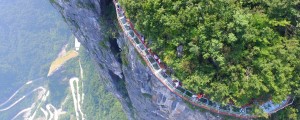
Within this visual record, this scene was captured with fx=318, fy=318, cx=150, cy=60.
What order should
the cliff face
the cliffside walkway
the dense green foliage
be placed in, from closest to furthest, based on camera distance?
the dense green foliage < the cliffside walkway < the cliff face

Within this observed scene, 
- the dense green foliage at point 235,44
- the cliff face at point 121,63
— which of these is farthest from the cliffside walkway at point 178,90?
the dense green foliage at point 235,44

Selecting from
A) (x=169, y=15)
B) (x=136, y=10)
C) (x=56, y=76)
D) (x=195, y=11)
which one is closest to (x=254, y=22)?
(x=195, y=11)

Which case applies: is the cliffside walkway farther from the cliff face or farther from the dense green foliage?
the dense green foliage

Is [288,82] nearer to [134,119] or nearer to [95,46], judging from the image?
[95,46]

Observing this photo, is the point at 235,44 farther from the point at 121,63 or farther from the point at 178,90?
the point at 121,63

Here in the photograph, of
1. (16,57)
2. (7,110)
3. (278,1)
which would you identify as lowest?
(7,110)

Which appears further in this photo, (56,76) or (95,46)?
(56,76)

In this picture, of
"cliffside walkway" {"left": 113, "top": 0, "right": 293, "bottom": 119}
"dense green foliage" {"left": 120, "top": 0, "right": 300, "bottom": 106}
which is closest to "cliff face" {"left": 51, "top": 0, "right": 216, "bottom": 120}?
"cliffside walkway" {"left": 113, "top": 0, "right": 293, "bottom": 119}
